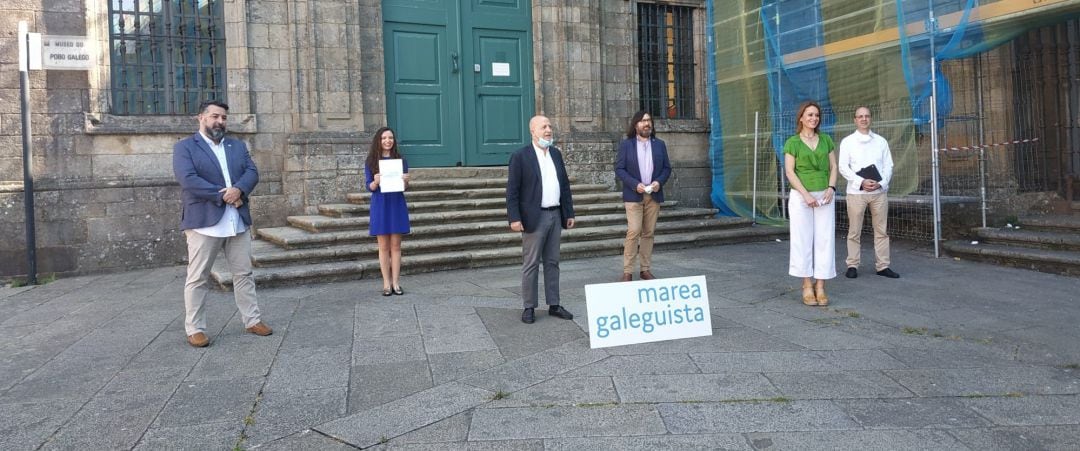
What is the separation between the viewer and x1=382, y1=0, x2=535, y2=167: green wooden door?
11172 mm

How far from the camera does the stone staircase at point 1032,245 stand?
27.1 feet

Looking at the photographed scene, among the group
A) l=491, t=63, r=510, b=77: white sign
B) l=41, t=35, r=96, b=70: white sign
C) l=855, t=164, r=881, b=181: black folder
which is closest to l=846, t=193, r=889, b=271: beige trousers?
l=855, t=164, r=881, b=181: black folder

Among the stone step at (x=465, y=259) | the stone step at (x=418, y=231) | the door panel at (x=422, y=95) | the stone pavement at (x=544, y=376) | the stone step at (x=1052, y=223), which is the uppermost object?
the door panel at (x=422, y=95)

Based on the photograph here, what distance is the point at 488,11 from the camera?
11664mm

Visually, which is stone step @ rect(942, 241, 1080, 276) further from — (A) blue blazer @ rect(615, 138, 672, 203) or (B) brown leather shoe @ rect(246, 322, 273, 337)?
(B) brown leather shoe @ rect(246, 322, 273, 337)

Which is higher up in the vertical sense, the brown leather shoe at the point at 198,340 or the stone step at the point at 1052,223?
the stone step at the point at 1052,223

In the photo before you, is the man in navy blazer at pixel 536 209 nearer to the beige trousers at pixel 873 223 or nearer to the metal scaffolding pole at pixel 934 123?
the beige trousers at pixel 873 223

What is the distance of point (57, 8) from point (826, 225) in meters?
9.11

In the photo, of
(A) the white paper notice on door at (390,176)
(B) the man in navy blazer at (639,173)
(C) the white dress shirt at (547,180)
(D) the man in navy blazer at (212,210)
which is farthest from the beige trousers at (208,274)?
(B) the man in navy blazer at (639,173)

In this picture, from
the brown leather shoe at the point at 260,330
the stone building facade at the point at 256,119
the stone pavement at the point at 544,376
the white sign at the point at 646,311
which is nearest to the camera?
the stone pavement at the point at 544,376

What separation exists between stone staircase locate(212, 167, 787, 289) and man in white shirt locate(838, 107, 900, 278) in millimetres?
2614

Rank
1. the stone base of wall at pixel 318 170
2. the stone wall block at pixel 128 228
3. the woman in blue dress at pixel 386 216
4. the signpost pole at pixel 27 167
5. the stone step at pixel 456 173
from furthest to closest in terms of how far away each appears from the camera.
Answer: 1. the stone step at pixel 456 173
2. the stone base of wall at pixel 318 170
3. the stone wall block at pixel 128 228
4. the signpost pole at pixel 27 167
5. the woman in blue dress at pixel 386 216

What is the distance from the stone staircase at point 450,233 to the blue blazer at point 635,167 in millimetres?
1250

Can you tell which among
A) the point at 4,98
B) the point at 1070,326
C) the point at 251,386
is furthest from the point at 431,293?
the point at 4,98
